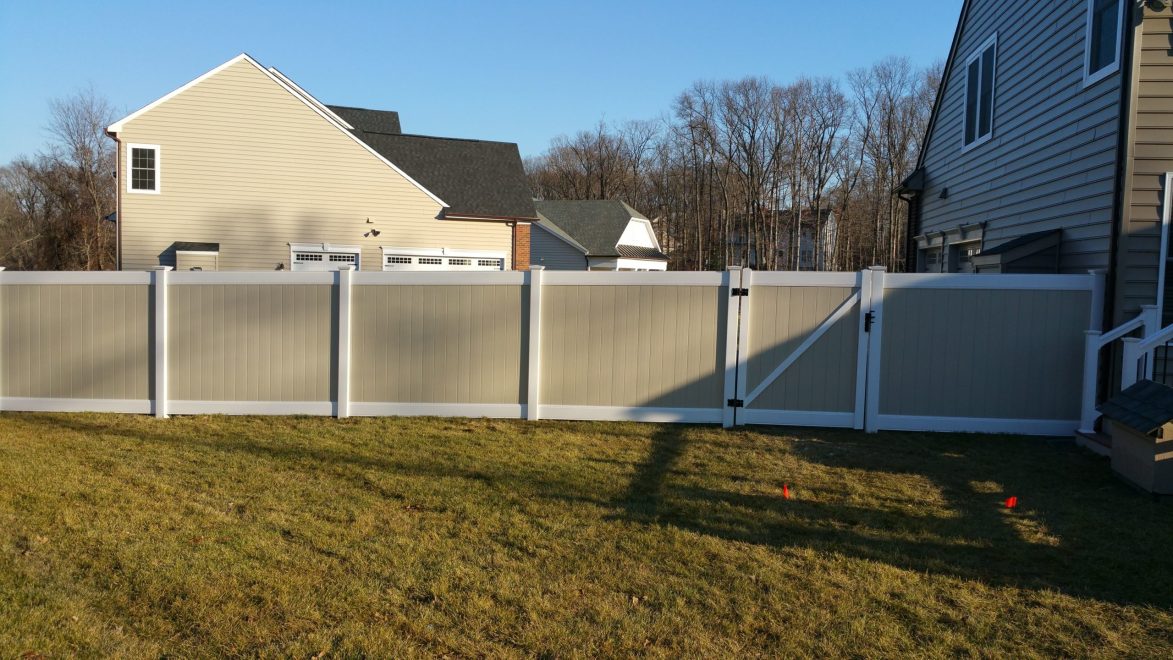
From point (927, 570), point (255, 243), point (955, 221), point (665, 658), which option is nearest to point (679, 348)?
point (927, 570)

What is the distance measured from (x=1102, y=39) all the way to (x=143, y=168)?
19.6 metres

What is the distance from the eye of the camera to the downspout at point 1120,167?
775 cm

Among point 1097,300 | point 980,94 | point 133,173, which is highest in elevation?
point 980,94

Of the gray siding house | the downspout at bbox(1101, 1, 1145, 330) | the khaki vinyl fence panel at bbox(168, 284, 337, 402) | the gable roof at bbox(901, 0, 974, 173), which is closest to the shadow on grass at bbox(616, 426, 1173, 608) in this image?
the downspout at bbox(1101, 1, 1145, 330)

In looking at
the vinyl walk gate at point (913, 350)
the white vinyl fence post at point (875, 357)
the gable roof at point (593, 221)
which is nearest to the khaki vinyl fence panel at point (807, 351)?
the vinyl walk gate at point (913, 350)

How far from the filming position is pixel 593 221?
125 ft

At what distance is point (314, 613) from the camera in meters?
3.79

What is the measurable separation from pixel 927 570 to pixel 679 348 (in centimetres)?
438

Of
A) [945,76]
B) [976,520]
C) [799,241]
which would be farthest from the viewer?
[799,241]

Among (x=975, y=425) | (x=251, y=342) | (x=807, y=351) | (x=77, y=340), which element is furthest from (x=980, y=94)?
(x=77, y=340)

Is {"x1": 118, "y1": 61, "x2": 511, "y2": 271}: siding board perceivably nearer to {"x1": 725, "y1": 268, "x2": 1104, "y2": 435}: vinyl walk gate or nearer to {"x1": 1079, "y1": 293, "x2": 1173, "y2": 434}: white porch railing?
{"x1": 725, "y1": 268, "x2": 1104, "y2": 435}: vinyl walk gate

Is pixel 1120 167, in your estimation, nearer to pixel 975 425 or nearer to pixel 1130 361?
pixel 1130 361

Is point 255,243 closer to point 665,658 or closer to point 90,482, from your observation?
point 90,482

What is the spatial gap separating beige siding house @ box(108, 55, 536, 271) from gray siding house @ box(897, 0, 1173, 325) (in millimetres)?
11914
